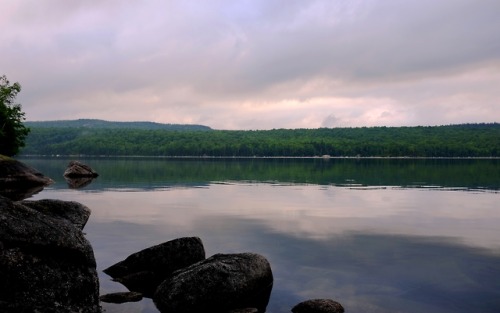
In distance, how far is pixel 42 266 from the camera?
44.8 ft

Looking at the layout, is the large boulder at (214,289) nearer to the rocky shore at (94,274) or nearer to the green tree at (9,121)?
the rocky shore at (94,274)

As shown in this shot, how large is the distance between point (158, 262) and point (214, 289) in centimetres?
509

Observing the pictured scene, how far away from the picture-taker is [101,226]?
33.2m

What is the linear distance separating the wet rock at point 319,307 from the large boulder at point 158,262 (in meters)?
6.08

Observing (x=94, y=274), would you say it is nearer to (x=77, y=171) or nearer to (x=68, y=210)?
(x=68, y=210)

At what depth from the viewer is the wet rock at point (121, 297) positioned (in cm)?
1703

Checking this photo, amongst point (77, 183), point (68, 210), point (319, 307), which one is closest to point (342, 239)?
point (319, 307)

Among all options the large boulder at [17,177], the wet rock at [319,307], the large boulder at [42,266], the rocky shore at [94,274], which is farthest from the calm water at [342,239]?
the large boulder at [17,177]

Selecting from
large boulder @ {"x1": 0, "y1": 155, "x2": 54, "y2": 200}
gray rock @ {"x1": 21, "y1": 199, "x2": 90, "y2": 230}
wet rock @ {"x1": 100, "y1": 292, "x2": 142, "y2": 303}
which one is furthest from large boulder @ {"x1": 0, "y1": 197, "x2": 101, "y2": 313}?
large boulder @ {"x1": 0, "y1": 155, "x2": 54, "y2": 200}

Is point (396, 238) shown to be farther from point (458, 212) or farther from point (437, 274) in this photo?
point (458, 212)

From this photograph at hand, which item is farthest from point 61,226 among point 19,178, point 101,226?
point 19,178

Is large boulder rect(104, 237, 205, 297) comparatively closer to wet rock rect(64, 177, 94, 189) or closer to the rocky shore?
the rocky shore

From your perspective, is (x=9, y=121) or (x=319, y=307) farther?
(x=9, y=121)

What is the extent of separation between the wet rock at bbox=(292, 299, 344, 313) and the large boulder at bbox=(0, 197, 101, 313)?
6696 mm
